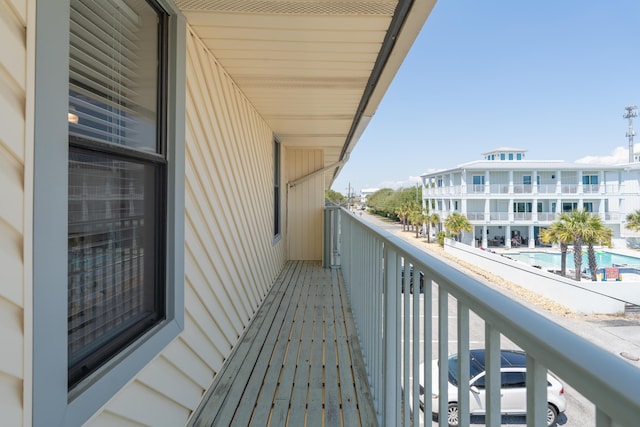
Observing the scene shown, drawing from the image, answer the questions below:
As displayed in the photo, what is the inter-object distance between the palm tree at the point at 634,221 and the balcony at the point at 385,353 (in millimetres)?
14308

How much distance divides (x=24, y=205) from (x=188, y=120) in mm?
1124

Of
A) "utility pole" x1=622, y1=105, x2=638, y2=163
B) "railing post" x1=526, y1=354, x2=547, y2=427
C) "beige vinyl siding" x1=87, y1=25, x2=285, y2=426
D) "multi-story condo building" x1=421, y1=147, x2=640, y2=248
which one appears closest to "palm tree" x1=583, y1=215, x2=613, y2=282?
"multi-story condo building" x1=421, y1=147, x2=640, y2=248

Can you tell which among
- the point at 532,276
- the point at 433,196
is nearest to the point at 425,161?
the point at 433,196

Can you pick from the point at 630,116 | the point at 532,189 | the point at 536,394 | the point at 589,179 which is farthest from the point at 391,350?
the point at 630,116

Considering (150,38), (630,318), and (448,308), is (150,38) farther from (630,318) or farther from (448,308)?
(630,318)

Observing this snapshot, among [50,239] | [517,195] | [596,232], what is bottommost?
[596,232]

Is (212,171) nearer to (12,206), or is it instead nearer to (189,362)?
(189,362)

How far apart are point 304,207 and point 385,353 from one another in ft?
15.0

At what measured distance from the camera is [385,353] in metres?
1.50

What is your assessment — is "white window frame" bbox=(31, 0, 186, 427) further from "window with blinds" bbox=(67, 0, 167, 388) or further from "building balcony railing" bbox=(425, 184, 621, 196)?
"building balcony railing" bbox=(425, 184, 621, 196)

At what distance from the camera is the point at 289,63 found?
2.43 m

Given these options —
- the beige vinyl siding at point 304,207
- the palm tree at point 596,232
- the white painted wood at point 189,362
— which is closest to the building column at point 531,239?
the palm tree at point 596,232

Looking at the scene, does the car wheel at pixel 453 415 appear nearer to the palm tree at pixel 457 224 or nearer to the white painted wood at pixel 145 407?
Answer: the white painted wood at pixel 145 407

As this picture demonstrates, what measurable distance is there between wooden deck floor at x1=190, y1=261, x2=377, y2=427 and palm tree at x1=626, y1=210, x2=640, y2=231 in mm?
14766
